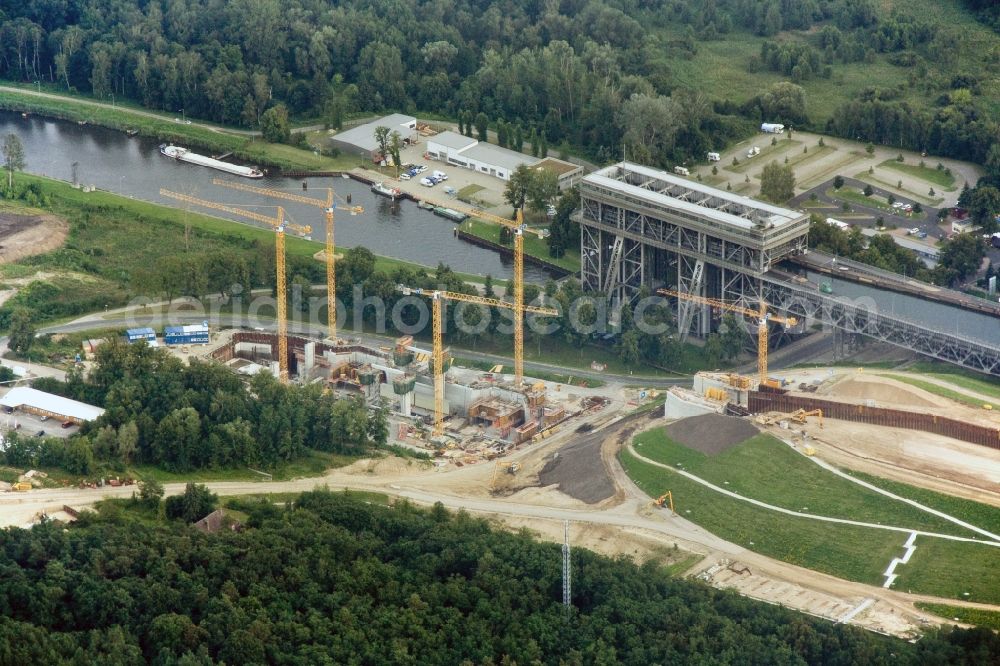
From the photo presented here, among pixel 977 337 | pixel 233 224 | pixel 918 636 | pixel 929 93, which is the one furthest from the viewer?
pixel 929 93

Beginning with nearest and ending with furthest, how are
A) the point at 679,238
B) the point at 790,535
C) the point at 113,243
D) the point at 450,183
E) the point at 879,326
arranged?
the point at 790,535 < the point at 879,326 < the point at 679,238 < the point at 113,243 < the point at 450,183

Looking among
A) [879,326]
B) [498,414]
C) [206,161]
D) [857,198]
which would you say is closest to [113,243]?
[206,161]

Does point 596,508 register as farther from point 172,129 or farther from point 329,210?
point 172,129

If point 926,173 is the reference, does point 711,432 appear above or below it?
below

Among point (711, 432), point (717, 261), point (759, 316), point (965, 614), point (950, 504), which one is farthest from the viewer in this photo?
point (717, 261)

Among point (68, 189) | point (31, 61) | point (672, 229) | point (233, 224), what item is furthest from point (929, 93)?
point (31, 61)

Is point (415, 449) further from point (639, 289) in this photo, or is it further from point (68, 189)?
point (68, 189)
